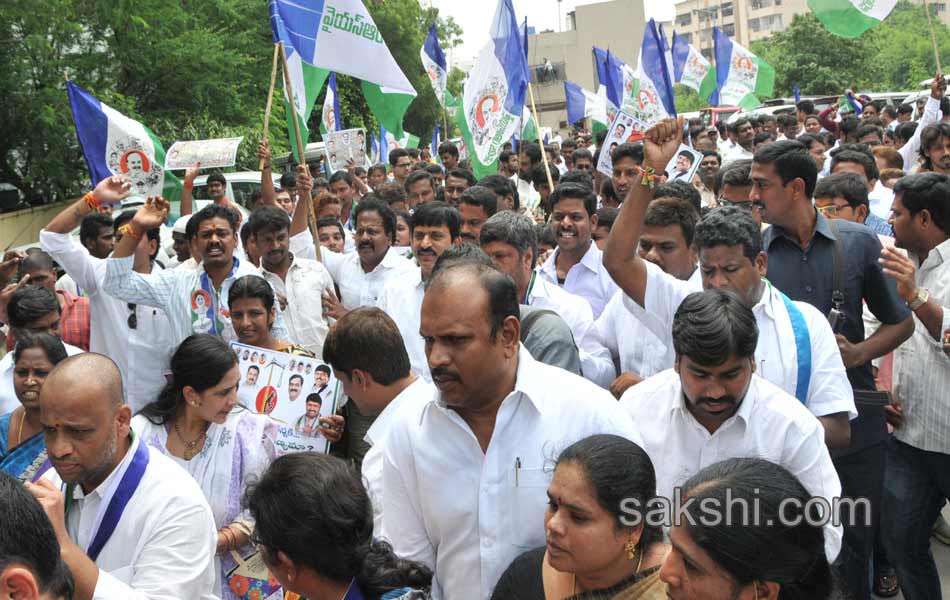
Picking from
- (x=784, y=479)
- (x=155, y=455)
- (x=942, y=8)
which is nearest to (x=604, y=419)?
(x=784, y=479)

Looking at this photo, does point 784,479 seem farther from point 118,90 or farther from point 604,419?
point 118,90

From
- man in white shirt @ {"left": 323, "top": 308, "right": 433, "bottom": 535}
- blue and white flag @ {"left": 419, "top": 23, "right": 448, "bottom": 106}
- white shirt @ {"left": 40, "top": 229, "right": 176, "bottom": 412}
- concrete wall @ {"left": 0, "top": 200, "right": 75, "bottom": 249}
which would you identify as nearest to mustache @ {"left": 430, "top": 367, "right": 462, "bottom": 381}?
man in white shirt @ {"left": 323, "top": 308, "right": 433, "bottom": 535}

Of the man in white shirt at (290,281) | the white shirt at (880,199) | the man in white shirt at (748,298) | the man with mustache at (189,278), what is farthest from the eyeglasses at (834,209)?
the man with mustache at (189,278)

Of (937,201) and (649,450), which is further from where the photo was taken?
(937,201)

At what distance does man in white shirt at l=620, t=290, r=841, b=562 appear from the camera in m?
2.91

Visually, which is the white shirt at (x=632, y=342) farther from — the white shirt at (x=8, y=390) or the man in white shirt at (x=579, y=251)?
the white shirt at (x=8, y=390)

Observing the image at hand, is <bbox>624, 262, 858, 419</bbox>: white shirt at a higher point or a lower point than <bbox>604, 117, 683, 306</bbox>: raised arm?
lower

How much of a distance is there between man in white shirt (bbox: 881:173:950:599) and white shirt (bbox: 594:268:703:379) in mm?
991

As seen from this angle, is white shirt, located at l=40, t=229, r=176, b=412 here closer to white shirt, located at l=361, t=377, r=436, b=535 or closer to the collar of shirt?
white shirt, located at l=361, t=377, r=436, b=535

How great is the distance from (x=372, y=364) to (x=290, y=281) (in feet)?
8.43

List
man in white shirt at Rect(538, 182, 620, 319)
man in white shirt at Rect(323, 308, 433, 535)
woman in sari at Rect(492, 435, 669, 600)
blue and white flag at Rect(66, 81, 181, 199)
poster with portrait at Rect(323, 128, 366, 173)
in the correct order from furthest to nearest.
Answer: poster with portrait at Rect(323, 128, 366, 173) → blue and white flag at Rect(66, 81, 181, 199) → man in white shirt at Rect(538, 182, 620, 319) → man in white shirt at Rect(323, 308, 433, 535) → woman in sari at Rect(492, 435, 669, 600)

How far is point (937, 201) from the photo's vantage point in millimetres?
4391

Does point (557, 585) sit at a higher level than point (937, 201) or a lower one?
lower

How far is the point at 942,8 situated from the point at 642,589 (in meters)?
98.0
